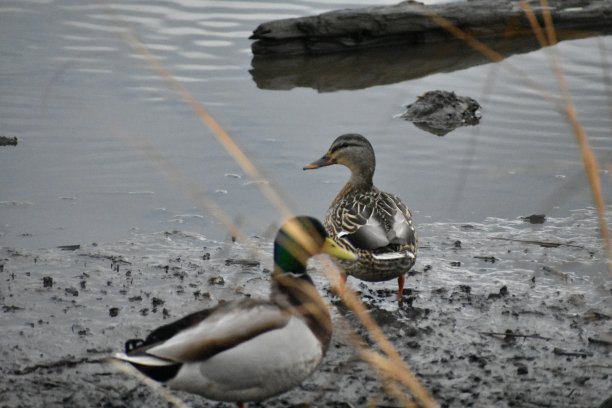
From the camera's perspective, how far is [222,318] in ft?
14.3

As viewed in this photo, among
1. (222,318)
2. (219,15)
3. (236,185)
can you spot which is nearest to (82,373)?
(222,318)

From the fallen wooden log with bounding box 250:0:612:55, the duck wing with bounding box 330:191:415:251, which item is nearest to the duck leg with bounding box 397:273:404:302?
the duck wing with bounding box 330:191:415:251

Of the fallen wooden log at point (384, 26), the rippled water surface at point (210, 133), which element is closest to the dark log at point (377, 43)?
the fallen wooden log at point (384, 26)

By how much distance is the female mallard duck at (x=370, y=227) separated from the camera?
6.07 m

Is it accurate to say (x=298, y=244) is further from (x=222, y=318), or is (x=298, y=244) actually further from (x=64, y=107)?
(x=64, y=107)

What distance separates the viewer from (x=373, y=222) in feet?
20.8

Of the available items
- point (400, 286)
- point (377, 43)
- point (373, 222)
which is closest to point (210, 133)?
point (373, 222)

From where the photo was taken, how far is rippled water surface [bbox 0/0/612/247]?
7312 mm

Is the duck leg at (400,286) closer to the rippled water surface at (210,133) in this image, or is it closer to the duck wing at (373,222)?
the duck wing at (373,222)

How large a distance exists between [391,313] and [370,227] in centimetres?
57

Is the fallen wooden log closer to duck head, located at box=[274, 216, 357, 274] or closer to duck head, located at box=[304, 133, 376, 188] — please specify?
duck head, located at box=[304, 133, 376, 188]

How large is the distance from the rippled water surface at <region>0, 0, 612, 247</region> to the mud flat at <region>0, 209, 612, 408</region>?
0.38 m

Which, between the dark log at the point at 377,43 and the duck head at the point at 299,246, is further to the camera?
the dark log at the point at 377,43

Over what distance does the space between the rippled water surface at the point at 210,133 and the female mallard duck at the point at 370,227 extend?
0.36m
